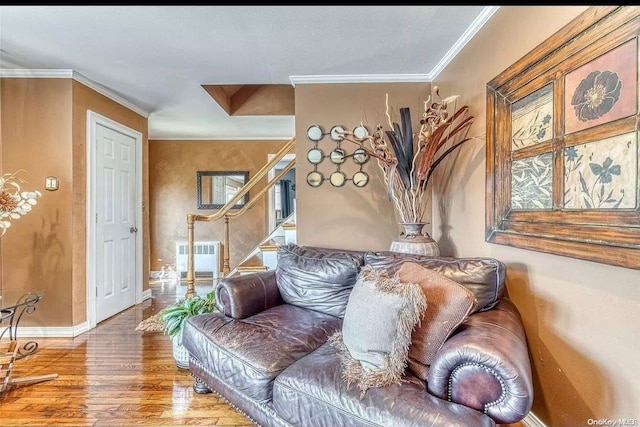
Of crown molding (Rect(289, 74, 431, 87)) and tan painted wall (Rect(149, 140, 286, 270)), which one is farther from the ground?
crown molding (Rect(289, 74, 431, 87))

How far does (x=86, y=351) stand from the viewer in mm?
2477

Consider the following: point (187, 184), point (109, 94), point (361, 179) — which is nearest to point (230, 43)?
point (361, 179)

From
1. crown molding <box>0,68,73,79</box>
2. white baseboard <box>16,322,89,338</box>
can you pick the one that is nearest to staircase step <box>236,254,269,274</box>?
white baseboard <box>16,322,89,338</box>

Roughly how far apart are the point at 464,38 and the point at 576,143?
1.28 metres

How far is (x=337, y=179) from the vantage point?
2.83m

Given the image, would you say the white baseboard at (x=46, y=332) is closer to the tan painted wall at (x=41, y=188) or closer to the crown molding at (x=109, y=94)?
the tan painted wall at (x=41, y=188)

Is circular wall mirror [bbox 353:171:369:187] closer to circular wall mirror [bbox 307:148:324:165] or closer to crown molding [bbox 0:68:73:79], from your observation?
circular wall mirror [bbox 307:148:324:165]

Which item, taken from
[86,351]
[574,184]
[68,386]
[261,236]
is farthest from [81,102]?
[574,184]

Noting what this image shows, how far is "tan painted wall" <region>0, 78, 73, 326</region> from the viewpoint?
2736 millimetres

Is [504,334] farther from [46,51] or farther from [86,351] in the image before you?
[46,51]

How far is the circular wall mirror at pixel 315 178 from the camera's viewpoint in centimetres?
284

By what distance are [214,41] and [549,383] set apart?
2.86 metres

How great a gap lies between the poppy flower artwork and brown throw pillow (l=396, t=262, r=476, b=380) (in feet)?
2.72

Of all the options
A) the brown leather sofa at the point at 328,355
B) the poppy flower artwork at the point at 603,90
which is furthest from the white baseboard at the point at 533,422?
the poppy flower artwork at the point at 603,90
